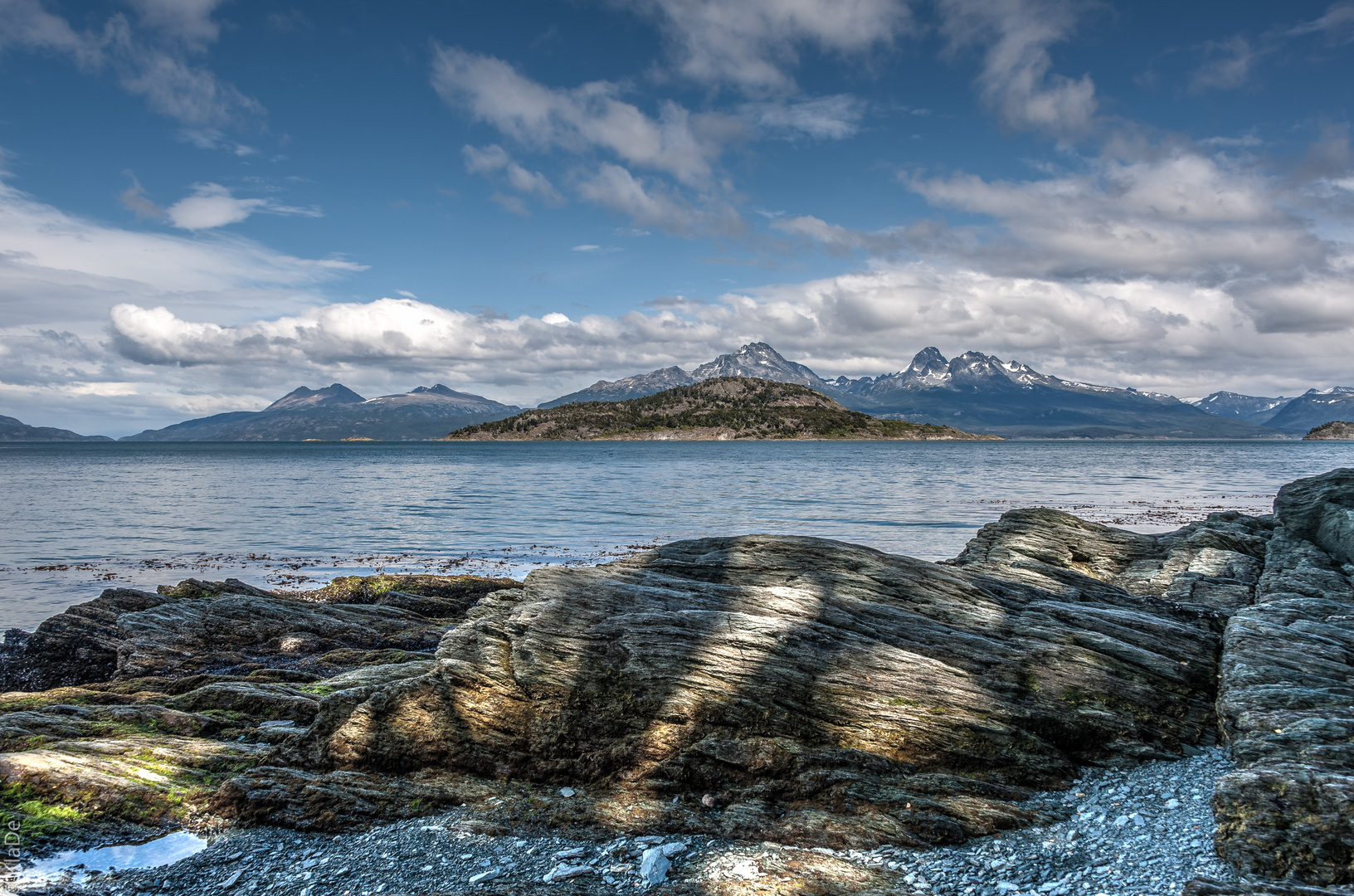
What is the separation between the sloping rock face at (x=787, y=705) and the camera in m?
9.13

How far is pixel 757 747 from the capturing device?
30.8 feet

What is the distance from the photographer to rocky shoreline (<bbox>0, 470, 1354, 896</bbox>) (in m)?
7.53

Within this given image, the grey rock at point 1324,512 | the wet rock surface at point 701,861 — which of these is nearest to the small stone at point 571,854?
the wet rock surface at point 701,861

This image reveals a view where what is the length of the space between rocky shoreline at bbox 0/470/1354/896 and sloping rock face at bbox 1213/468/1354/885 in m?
0.04

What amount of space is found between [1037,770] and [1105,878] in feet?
7.76

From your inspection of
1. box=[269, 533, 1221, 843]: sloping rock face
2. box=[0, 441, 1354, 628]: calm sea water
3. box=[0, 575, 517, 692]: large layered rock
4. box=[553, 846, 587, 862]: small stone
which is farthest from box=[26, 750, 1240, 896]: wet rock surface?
box=[0, 441, 1354, 628]: calm sea water

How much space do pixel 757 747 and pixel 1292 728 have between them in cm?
673

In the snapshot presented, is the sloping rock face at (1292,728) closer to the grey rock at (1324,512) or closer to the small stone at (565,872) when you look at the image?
the grey rock at (1324,512)

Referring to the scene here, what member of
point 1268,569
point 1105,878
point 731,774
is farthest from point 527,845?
point 1268,569

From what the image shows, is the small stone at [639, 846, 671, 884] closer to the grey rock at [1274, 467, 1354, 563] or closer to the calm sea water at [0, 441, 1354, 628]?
the grey rock at [1274, 467, 1354, 563]

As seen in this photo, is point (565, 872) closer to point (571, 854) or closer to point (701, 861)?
point (571, 854)

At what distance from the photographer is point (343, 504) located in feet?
187

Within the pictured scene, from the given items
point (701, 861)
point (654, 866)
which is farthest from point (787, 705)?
point (654, 866)

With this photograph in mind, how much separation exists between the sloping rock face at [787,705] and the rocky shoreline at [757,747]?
41 mm
